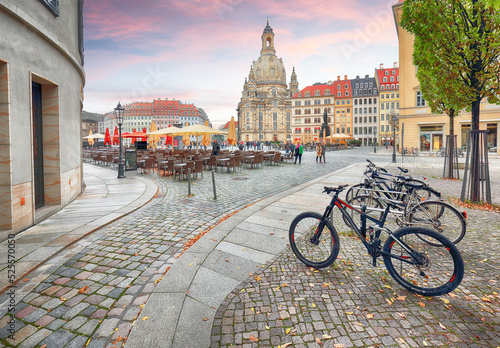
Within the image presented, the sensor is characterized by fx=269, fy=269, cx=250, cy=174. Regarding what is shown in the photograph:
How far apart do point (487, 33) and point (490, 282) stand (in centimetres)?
733

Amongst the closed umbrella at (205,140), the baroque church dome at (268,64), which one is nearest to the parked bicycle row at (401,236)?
the closed umbrella at (205,140)

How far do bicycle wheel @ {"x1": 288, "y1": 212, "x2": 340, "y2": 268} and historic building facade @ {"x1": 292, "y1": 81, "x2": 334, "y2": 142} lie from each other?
91.2 meters

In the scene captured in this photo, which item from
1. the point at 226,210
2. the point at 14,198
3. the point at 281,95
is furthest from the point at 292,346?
the point at 281,95

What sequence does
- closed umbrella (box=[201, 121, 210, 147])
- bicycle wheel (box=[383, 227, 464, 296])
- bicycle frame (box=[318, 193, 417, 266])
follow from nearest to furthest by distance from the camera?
bicycle wheel (box=[383, 227, 464, 296]), bicycle frame (box=[318, 193, 417, 266]), closed umbrella (box=[201, 121, 210, 147])

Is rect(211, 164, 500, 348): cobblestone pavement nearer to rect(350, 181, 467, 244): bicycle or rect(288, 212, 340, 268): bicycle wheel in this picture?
rect(288, 212, 340, 268): bicycle wheel

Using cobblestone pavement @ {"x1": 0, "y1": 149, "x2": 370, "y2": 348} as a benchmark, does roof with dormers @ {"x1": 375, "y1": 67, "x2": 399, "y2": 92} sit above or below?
above

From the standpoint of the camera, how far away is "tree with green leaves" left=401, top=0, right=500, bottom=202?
744 centimetres

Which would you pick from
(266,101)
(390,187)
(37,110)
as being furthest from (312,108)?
(37,110)

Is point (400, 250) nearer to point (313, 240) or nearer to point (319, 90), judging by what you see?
point (313, 240)

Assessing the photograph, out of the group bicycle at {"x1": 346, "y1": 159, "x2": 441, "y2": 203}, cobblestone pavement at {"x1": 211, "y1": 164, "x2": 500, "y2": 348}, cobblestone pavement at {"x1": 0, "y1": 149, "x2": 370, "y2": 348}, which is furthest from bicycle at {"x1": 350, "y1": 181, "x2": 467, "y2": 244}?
cobblestone pavement at {"x1": 0, "y1": 149, "x2": 370, "y2": 348}

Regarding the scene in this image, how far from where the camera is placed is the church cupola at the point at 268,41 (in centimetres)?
13050

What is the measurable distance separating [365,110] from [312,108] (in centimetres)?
1772

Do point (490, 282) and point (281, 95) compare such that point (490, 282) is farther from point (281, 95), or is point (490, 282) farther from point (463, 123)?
point (281, 95)

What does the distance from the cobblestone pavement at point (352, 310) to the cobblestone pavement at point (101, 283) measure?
119 centimetres
